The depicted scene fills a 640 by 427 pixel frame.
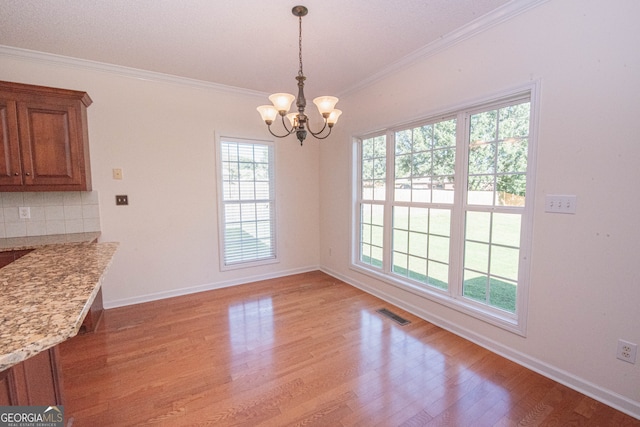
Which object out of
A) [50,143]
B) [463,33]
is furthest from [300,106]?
[50,143]

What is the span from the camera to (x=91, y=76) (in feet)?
9.80

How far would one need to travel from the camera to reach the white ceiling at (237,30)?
2088 mm

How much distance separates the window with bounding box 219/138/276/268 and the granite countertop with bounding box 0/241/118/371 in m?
1.93

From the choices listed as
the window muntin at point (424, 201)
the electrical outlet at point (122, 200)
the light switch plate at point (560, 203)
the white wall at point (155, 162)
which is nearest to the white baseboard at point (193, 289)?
the white wall at point (155, 162)

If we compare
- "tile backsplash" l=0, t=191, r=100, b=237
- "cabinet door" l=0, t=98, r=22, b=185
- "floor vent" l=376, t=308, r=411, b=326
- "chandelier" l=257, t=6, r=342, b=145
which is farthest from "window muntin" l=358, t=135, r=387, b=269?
"cabinet door" l=0, t=98, r=22, b=185

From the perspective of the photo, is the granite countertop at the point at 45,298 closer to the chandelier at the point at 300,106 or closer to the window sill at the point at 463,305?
the chandelier at the point at 300,106

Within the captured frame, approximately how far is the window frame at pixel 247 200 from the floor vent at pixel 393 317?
5.95 feet

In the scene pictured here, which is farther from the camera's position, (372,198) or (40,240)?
(372,198)

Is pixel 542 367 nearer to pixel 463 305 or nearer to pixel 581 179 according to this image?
pixel 463 305

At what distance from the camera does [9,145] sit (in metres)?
2.47

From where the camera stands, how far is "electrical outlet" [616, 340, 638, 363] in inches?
66.4

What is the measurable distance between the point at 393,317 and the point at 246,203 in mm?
2390

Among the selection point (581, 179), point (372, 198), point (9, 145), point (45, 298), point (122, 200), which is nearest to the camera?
point (45, 298)

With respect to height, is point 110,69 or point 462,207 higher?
point 110,69
